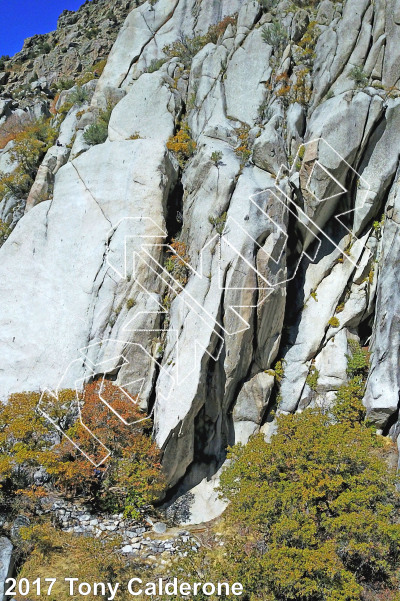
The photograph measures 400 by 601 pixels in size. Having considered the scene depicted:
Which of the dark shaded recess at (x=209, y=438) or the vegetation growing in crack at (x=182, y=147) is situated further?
the vegetation growing in crack at (x=182, y=147)

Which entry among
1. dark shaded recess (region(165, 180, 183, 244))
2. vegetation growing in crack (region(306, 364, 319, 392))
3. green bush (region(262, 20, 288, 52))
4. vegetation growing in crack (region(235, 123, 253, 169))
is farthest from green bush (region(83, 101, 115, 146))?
vegetation growing in crack (region(306, 364, 319, 392))

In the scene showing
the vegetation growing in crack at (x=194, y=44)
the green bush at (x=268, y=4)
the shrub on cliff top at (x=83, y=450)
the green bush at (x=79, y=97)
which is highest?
the green bush at (x=268, y=4)

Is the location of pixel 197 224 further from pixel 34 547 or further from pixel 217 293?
pixel 34 547

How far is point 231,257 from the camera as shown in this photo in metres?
20.6

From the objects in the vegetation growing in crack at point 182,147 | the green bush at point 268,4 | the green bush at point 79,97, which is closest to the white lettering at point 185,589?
the vegetation growing in crack at point 182,147

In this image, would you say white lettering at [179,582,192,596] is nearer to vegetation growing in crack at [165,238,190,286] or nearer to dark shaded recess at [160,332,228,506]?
dark shaded recess at [160,332,228,506]

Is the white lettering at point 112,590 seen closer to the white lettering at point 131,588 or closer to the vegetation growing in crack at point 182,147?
the white lettering at point 131,588

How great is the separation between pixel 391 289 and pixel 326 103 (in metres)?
10.9

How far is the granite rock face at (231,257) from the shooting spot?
Answer: 20219 mm

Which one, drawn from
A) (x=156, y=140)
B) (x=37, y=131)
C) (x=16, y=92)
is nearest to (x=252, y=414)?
(x=156, y=140)

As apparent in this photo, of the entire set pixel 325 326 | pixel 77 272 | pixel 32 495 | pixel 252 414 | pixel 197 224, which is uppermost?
pixel 197 224

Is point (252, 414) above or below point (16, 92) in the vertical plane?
below

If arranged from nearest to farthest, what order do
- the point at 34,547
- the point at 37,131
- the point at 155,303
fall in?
the point at 34,547 < the point at 155,303 < the point at 37,131

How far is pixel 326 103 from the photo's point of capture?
23500mm
